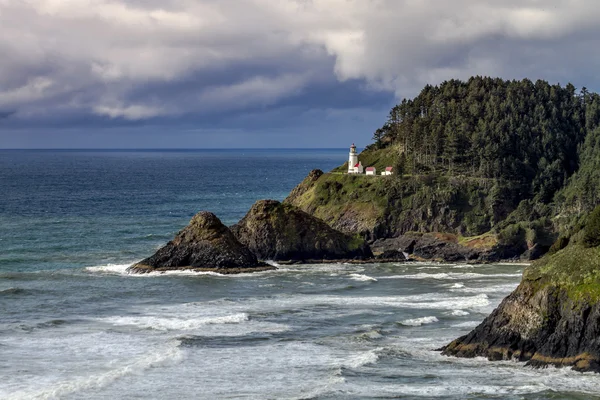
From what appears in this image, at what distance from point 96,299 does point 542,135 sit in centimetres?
7999

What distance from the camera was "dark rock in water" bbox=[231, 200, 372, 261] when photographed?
309 ft

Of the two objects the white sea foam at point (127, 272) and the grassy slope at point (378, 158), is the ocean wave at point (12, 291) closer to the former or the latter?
the white sea foam at point (127, 272)

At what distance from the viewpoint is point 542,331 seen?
4644 centimetres

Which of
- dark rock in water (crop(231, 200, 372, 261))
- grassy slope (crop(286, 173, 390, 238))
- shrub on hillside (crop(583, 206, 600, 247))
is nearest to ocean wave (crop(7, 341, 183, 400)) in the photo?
shrub on hillside (crop(583, 206, 600, 247))

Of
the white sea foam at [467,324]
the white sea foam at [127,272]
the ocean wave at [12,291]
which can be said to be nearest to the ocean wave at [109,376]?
the white sea foam at [467,324]

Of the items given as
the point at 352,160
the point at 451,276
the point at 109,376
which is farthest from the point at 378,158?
the point at 109,376

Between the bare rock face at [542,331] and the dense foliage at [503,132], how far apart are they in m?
67.2

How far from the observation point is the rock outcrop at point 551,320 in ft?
147

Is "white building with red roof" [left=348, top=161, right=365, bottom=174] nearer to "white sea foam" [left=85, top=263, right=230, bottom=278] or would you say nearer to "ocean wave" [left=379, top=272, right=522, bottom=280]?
"ocean wave" [left=379, top=272, right=522, bottom=280]

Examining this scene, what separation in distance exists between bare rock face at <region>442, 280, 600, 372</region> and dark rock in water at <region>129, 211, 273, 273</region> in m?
40.0

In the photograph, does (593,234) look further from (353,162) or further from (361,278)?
(353,162)

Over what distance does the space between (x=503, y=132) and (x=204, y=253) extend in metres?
59.2

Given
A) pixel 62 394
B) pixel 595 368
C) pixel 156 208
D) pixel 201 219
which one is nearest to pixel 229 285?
pixel 201 219

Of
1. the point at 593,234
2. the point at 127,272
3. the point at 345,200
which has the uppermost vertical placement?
the point at 593,234
